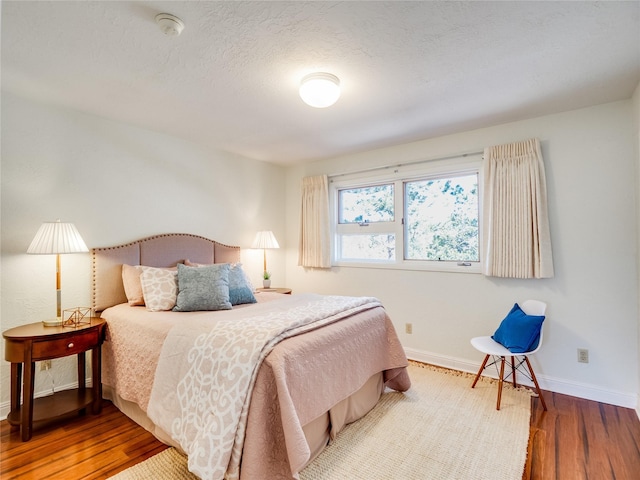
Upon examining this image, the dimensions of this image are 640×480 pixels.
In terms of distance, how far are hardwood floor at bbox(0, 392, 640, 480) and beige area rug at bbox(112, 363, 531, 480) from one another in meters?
0.10

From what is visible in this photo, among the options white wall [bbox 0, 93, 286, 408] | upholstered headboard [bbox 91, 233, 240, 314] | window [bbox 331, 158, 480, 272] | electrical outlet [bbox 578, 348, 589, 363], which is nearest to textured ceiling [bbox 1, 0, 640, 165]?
white wall [bbox 0, 93, 286, 408]

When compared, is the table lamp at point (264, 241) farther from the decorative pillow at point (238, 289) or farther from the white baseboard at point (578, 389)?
the white baseboard at point (578, 389)

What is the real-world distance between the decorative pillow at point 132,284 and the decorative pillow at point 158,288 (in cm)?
8

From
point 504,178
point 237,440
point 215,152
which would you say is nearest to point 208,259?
point 215,152

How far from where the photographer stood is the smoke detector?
5.06 ft

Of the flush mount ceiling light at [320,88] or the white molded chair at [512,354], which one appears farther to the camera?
the white molded chair at [512,354]

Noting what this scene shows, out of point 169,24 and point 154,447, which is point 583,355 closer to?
point 154,447

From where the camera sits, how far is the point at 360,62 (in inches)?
77.7

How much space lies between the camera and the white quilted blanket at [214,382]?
1.46m

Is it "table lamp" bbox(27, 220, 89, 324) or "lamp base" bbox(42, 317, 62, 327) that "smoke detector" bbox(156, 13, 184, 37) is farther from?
"lamp base" bbox(42, 317, 62, 327)

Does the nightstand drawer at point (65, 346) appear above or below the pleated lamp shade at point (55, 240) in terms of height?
below

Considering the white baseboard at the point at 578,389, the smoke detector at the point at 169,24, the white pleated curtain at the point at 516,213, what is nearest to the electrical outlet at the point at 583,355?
the white baseboard at the point at 578,389

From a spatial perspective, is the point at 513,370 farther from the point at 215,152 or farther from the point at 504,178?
the point at 215,152

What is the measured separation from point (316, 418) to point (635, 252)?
271 centimetres
